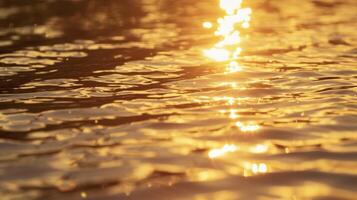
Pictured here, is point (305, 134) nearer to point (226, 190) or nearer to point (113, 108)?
point (226, 190)

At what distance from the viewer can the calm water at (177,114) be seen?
358 centimetres

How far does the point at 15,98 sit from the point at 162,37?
352 centimetres

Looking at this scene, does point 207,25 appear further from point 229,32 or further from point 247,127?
point 247,127

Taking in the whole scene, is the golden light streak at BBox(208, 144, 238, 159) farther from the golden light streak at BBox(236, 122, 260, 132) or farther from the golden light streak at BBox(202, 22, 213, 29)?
the golden light streak at BBox(202, 22, 213, 29)

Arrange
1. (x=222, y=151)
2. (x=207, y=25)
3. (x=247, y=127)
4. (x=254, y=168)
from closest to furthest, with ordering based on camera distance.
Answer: (x=254, y=168) → (x=222, y=151) → (x=247, y=127) → (x=207, y=25)

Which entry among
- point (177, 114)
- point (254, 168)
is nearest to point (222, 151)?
point (254, 168)

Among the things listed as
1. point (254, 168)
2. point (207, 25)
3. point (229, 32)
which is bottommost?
point (254, 168)

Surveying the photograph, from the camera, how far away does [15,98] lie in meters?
5.77

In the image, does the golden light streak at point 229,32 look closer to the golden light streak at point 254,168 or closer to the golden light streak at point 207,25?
the golden light streak at point 207,25

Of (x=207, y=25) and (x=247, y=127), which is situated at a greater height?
(x=207, y=25)

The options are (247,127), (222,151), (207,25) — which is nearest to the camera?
(222,151)

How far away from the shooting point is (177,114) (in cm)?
506

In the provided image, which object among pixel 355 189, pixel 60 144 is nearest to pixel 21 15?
pixel 60 144

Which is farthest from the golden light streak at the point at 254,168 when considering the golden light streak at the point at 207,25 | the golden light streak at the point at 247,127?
the golden light streak at the point at 207,25
